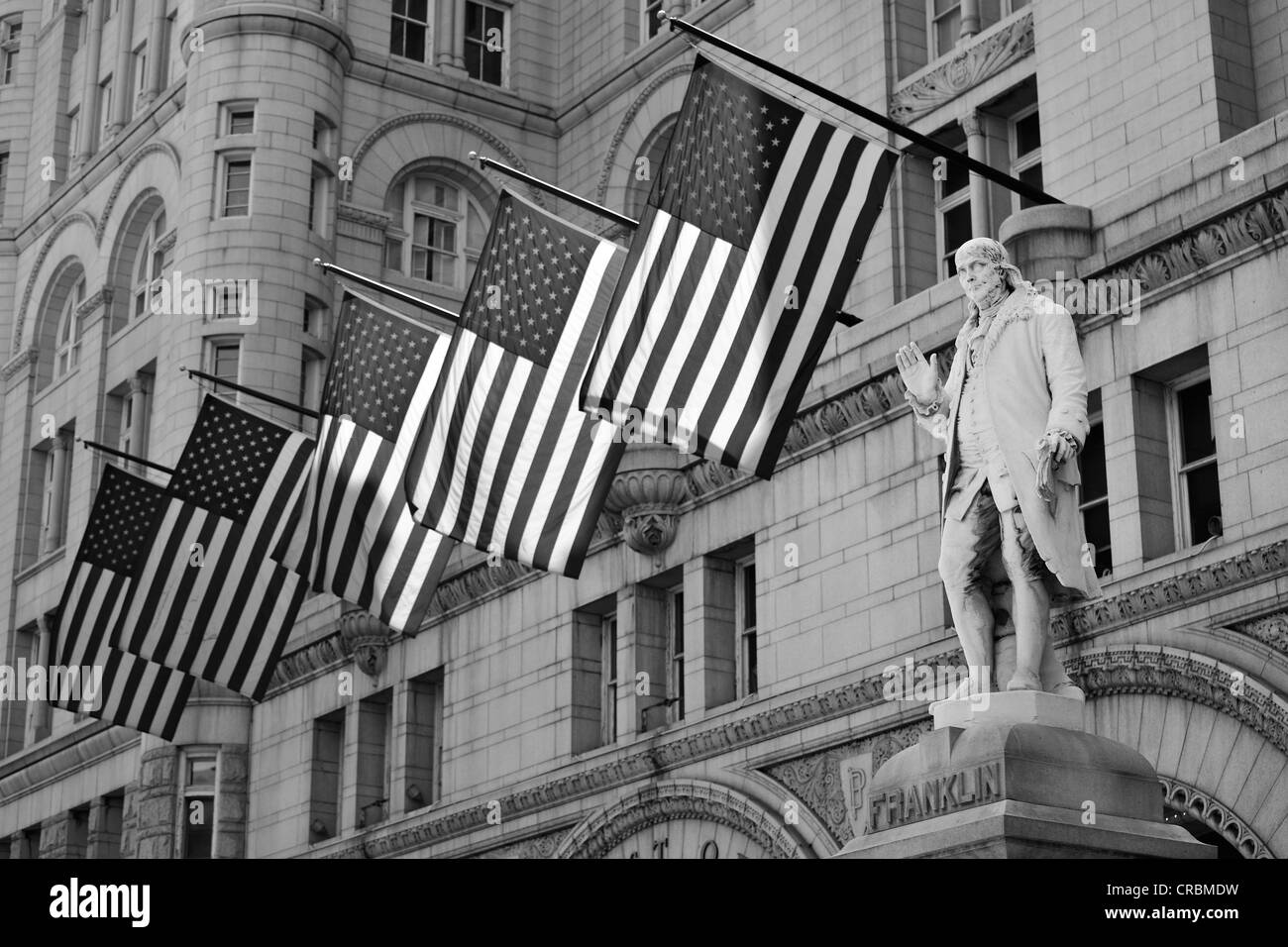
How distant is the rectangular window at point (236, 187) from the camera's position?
4541 centimetres

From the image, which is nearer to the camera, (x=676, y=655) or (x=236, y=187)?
(x=676, y=655)

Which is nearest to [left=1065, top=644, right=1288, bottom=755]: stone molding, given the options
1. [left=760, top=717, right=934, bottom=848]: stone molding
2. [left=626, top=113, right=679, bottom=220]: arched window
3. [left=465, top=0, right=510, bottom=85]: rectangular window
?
[left=760, top=717, right=934, bottom=848]: stone molding

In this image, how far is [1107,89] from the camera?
29.5 m

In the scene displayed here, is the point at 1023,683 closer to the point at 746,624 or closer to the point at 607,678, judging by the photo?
the point at 746,624

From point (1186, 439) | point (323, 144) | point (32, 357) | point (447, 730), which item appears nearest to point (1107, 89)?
point (1186, 439)

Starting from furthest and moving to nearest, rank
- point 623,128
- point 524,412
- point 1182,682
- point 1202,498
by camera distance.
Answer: point 623,128 < point 524,412 < point 1202,498 < point 1182,682

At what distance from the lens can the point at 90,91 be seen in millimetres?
54875

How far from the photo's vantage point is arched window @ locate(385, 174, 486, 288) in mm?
48250

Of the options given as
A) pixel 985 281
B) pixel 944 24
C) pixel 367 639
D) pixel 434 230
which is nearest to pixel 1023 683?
pixel 985 281

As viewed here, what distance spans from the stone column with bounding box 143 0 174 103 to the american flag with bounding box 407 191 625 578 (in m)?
24.2

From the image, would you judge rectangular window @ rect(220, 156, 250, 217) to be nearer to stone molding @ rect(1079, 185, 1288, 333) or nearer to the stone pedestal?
stone molding @ rect(1079, 185, 1288, 333)

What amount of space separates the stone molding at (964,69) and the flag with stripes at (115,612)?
13.5 m

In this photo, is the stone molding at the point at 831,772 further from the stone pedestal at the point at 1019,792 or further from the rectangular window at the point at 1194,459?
the stone pedestal at the point at 1019,792

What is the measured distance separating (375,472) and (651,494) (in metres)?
3.91
